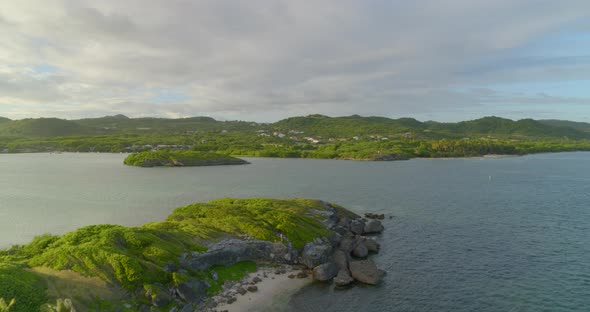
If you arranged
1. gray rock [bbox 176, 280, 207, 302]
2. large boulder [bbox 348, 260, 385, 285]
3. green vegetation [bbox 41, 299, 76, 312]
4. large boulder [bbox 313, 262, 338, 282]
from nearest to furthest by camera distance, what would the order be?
green vegetation [bbox 41, 299, 76, 312] → gray rock [bbox 176, 280, 207, 302] → large boulder [bbox 348, 260, 385, 285] → large boulder [bbox 313, 262, 338, 282]

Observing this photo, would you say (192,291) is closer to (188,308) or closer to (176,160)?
(188,308)

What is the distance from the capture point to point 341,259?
1569 inches

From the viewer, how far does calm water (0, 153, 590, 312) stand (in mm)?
32781

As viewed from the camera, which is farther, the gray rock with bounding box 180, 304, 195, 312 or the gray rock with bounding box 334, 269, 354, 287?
the gray rock with bounding box 334, 269, 354, 287

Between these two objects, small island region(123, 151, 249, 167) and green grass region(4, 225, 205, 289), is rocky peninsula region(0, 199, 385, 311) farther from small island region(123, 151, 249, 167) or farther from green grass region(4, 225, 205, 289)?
small island region(123, 151, 249, 167)

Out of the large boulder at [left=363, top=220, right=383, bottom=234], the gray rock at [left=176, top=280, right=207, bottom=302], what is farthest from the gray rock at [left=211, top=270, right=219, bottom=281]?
the large boulder at [left=363, top=220, right=383, bottom=234]

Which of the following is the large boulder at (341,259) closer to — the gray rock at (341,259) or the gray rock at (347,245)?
the gray rock at (341,259)

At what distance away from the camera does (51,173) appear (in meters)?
116

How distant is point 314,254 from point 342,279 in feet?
17.5

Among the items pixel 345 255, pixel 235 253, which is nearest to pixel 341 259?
pixel 345 255

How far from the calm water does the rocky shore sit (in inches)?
82.3

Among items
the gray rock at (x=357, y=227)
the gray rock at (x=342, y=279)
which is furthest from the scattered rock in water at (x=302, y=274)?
the gray rock at (x=357, y=227)

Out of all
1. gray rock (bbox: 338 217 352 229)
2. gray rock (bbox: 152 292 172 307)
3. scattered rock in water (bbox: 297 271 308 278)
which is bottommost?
scattered rock in water (bbox: 297 271 308 278)

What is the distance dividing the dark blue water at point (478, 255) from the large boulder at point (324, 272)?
116 centimetres
